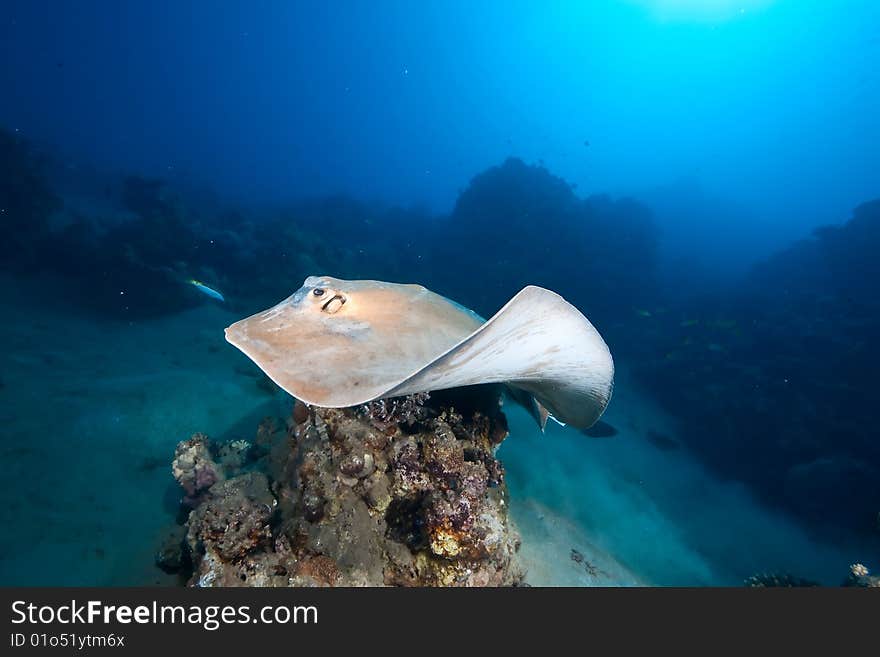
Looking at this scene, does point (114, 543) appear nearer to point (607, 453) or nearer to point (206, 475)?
point (206, 475)

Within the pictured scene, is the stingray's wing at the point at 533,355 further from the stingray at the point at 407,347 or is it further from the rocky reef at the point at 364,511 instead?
the rocky reef at the point at 364,511

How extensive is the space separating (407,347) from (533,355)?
0.66 metres

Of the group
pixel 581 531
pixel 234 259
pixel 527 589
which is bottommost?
pixel 234 259

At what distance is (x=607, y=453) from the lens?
338 inches

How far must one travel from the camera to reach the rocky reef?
2439 mm

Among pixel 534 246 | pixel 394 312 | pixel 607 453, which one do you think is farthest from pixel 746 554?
pixel 534 246

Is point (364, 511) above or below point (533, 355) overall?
below

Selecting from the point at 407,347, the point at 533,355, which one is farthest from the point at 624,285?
the point at 407,347

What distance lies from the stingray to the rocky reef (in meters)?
0.83

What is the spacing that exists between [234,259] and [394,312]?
46.2 ft

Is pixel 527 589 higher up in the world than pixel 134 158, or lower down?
higher up

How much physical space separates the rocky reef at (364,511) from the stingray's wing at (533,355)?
89 centimetres

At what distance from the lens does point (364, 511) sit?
8.70ft

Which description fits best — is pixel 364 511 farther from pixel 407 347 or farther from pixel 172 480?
pixel 172 480
